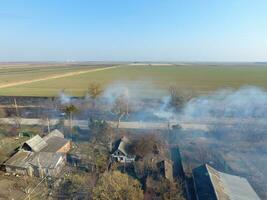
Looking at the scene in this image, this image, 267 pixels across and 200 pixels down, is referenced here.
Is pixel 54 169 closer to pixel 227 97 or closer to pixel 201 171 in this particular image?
pixel 201 171

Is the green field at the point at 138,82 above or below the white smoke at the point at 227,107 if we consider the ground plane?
below

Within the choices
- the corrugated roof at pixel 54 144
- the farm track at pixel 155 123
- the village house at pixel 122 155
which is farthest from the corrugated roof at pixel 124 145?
the farm track at pixel 155 123

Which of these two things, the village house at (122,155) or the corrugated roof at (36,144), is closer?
the village house at (122,155)

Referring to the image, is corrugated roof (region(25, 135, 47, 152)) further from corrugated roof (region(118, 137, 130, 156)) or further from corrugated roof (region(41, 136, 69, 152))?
corrugated roof (region(118, 137, 130, 156))

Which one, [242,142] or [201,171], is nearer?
[201,171]

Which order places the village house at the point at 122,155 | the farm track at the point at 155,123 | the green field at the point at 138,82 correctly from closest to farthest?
1. the village house at the point at 122,155
2. the farm track at the point at 155,123
3. the green field at the point at 138,82

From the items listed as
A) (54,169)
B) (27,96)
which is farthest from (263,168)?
(27,96)

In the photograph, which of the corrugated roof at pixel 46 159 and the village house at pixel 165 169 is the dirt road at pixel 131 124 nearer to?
the corrugated roof at pixel 46 159

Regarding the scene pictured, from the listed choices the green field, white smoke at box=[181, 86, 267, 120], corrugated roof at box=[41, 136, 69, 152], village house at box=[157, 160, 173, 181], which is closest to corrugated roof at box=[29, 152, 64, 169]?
corrugated roof at box=[41, 136, 69, 152]
